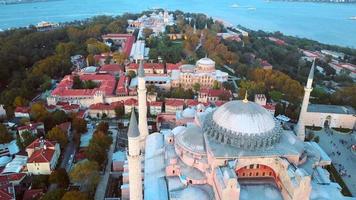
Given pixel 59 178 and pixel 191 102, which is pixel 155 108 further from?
pixel 59 178

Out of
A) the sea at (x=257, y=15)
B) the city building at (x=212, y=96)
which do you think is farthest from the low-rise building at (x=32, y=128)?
the sea at (x=257, y=15)

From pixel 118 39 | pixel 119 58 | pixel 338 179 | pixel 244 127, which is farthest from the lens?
pixel 118 39

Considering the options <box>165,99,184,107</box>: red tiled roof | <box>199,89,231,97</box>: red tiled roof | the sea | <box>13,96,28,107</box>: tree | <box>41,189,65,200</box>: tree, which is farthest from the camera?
the sea

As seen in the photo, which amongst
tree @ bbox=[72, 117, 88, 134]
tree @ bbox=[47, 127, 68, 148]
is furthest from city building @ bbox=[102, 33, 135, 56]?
tree @ bbox=[47, 127, 68, 148]

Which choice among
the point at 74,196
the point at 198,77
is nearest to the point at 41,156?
the point at 74,196

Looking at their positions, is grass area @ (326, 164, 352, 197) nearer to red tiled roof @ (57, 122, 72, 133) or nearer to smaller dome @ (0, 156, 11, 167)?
red tiled roof @ (57, 122, 72, 133)
